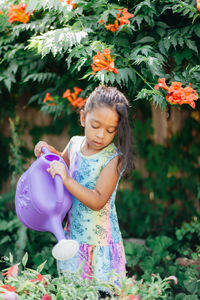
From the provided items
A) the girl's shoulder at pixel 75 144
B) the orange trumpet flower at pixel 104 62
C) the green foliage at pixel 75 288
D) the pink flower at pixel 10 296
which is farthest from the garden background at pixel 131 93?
the pink flower at pixel 10 296

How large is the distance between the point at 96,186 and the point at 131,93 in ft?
2.84

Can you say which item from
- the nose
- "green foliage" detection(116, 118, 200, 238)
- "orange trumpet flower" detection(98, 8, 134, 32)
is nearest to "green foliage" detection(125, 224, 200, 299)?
"green foliage" detection(116, 118, 200, 238)

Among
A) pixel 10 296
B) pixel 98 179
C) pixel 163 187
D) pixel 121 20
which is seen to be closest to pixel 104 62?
pixel 121 20

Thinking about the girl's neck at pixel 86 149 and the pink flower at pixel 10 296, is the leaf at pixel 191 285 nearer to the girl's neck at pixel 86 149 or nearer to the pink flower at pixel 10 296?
the girl's neck at pixel 86 149

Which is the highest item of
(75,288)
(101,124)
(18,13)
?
(18,13)

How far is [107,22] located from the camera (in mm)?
2518

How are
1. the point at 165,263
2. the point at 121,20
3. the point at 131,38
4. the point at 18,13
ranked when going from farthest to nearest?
the point at 165,263 < the point at 18,13 < the point at 131,38 < the point at 121,20

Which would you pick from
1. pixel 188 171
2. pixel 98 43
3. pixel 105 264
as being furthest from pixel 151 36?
pixel 188 171

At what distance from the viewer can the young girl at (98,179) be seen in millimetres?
1941

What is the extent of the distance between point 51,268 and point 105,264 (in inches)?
38.9

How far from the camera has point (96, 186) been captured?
198 cm

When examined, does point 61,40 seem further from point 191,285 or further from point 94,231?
point 191,285

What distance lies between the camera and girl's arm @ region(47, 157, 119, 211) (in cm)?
189

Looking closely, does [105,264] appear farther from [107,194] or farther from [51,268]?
[51,268]
